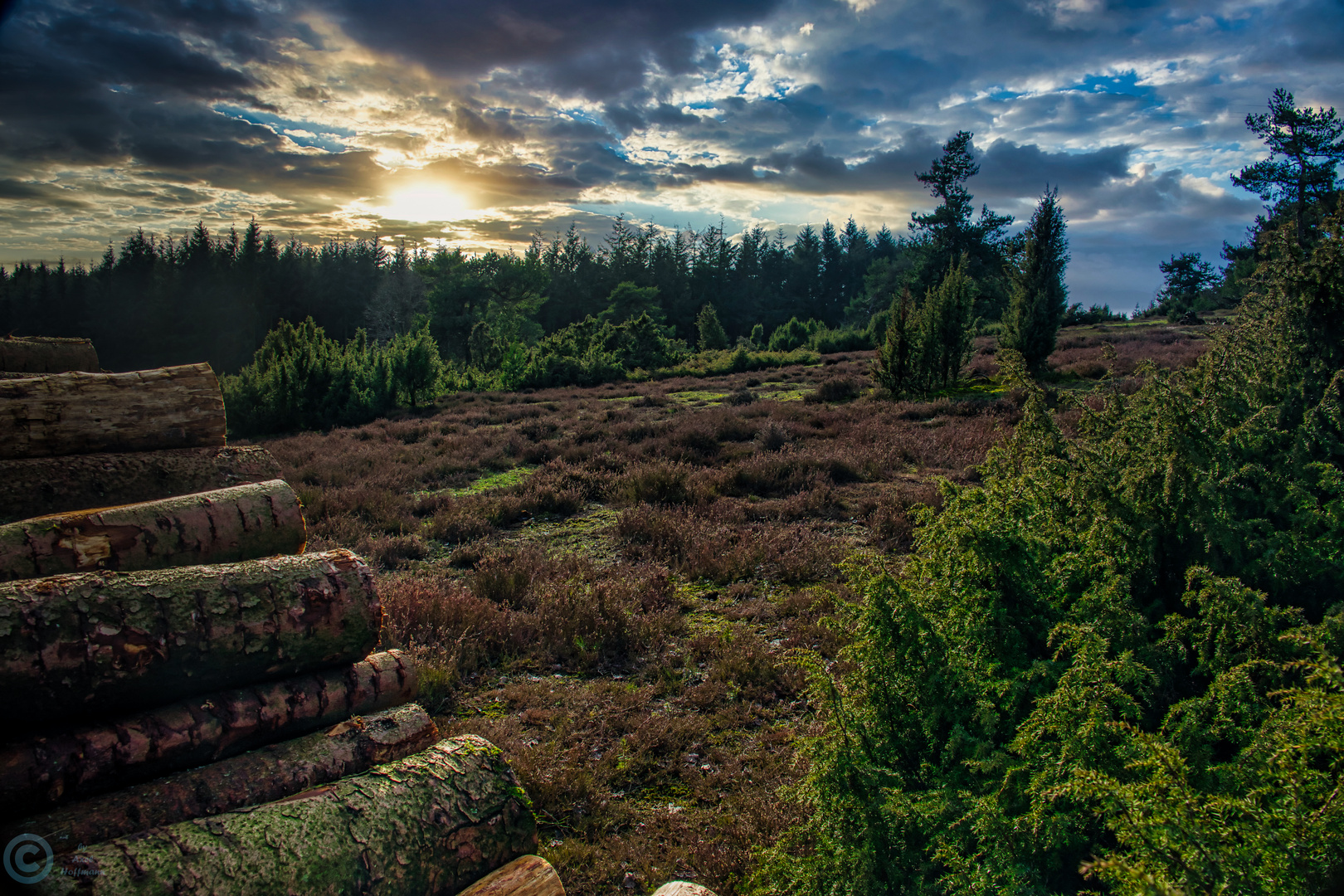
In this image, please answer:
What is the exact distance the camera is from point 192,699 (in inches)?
82.5

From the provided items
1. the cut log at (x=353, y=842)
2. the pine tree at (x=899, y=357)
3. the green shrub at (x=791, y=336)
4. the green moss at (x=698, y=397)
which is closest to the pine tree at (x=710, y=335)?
the green shrub at (x=791, y=336)

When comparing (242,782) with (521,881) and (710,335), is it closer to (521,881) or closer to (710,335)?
(521,881)

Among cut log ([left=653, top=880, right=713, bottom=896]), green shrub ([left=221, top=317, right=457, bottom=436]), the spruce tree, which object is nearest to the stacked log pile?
cut log ([left=653, top=880, right=713, bottom=896])

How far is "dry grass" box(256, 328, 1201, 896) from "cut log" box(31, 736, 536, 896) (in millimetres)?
758

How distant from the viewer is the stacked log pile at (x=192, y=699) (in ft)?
5.67

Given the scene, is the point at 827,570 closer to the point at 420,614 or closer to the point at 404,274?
the point at 420,614

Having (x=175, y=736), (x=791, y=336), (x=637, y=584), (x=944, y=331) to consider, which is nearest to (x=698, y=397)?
(x=944, y=331)

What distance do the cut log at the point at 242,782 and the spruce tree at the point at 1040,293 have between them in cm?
2040

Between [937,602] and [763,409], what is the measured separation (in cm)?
1231

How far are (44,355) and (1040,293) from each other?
71.5 ft

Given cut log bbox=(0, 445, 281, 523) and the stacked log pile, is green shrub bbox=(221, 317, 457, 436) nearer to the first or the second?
cut log bbox=(0, 445, 281, 523)

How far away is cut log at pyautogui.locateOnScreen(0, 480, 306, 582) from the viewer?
2.11 m

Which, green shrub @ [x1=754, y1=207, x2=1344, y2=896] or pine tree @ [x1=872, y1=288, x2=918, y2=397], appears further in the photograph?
pine tree @ [x1=872, y1=288, x2=918, y2=397]

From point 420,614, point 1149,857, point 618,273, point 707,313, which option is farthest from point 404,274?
point 1149,857
